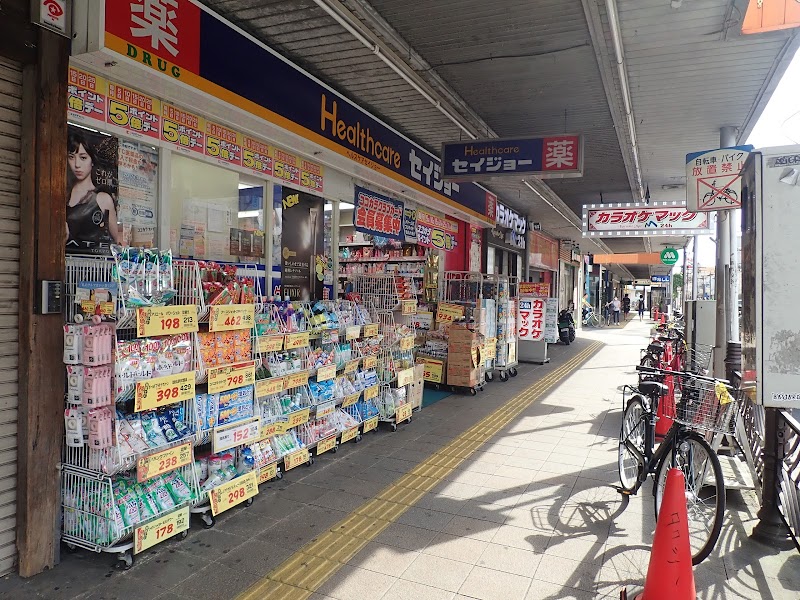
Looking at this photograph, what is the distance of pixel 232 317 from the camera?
13.6 ft

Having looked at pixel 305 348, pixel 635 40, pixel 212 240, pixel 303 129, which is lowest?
pixel 305 348

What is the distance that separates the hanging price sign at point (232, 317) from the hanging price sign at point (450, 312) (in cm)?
482

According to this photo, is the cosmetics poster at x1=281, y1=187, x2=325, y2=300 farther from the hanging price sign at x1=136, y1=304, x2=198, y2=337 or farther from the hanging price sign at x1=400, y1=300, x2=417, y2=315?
the hanging price sign at x1=136, y1=304, x2=198, y2=337

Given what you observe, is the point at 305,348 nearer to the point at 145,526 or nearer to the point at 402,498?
the point at 402,498

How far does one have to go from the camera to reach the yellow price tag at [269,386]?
178 inches

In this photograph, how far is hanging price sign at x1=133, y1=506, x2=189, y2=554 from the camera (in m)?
3.34

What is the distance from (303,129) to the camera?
5703mm

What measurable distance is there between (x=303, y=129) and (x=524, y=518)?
14.5 feet

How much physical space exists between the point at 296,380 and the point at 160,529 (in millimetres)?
1813

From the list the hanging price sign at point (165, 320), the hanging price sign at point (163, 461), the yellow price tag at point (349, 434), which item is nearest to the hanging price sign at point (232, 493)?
the hanging price sign at point (163, 461)

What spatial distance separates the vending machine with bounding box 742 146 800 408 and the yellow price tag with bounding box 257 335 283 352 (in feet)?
12.1

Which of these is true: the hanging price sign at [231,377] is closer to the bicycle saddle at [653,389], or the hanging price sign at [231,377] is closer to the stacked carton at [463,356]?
the bicycle saddle at [653,389]

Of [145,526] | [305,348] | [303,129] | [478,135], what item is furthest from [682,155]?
[145,526]

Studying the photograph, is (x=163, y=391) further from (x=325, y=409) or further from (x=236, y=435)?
(x=325, y=409)
